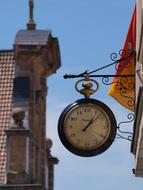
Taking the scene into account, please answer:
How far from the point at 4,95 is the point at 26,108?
4.29 ft

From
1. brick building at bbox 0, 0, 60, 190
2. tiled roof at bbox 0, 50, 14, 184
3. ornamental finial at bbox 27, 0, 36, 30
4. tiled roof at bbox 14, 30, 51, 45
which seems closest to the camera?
brick building at bbox 0, 0, 60, 190

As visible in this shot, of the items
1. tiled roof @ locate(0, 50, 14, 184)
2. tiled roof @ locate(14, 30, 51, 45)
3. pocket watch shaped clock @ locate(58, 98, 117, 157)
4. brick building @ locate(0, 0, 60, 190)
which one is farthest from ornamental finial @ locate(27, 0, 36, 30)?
pocket watch shaped clock @ locate(58, 98, 117, 157)

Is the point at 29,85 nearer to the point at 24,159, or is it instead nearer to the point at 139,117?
the point at 24,159

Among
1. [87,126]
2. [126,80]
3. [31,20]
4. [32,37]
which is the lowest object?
[87,126]

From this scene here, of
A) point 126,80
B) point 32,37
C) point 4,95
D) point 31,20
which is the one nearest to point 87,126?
point 126,80

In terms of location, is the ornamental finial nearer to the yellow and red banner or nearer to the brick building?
the brick building

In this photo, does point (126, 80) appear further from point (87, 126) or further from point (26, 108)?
point (26, 108)

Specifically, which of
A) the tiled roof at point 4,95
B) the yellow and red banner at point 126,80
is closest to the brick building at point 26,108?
the tiled roof at point 4,95

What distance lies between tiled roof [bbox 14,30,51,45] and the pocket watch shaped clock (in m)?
28.2

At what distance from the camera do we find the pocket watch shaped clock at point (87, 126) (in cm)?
1383

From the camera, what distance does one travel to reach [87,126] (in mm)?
13953

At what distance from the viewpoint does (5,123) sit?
41906 mm

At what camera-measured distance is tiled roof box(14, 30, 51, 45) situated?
138 ft

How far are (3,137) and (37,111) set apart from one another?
286cm
